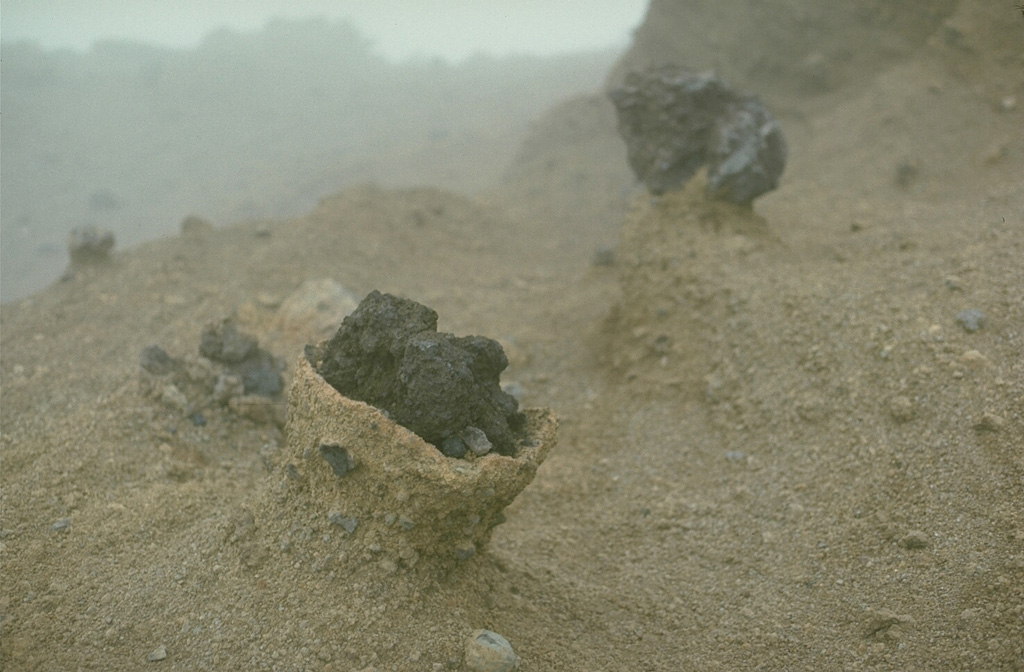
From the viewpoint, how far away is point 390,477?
10.4ft

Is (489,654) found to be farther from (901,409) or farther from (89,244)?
(89,244)

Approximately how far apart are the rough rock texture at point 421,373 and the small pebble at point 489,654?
78cm

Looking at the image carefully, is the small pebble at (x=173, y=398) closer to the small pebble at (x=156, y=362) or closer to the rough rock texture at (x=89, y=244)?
the small pebble at (x=156, y=362)

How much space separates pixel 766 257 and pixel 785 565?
3.35 meters

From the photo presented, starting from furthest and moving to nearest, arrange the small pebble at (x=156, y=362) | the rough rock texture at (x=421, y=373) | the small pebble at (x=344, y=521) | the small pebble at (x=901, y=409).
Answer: the small pebble at (x=156, y=362)
the small pebble at (x=901, y=409)
the small pebble at (x=344, y=521)
the rough rock texture at (x=421, y=373)

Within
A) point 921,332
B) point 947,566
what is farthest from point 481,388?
point 921,332

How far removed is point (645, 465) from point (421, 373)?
2.53m

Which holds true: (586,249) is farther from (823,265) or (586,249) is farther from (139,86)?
(139,86)

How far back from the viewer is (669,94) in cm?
736

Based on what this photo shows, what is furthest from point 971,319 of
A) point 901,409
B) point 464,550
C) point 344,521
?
point 344,521

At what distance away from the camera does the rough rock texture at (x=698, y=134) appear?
703cm

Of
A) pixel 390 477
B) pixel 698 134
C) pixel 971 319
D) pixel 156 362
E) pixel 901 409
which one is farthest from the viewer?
pixel 698 134

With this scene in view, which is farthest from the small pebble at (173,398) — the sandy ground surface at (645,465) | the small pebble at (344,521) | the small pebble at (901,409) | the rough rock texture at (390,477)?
the small pebble at (901,409)

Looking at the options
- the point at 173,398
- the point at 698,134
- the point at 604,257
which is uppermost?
the point at 698,134
